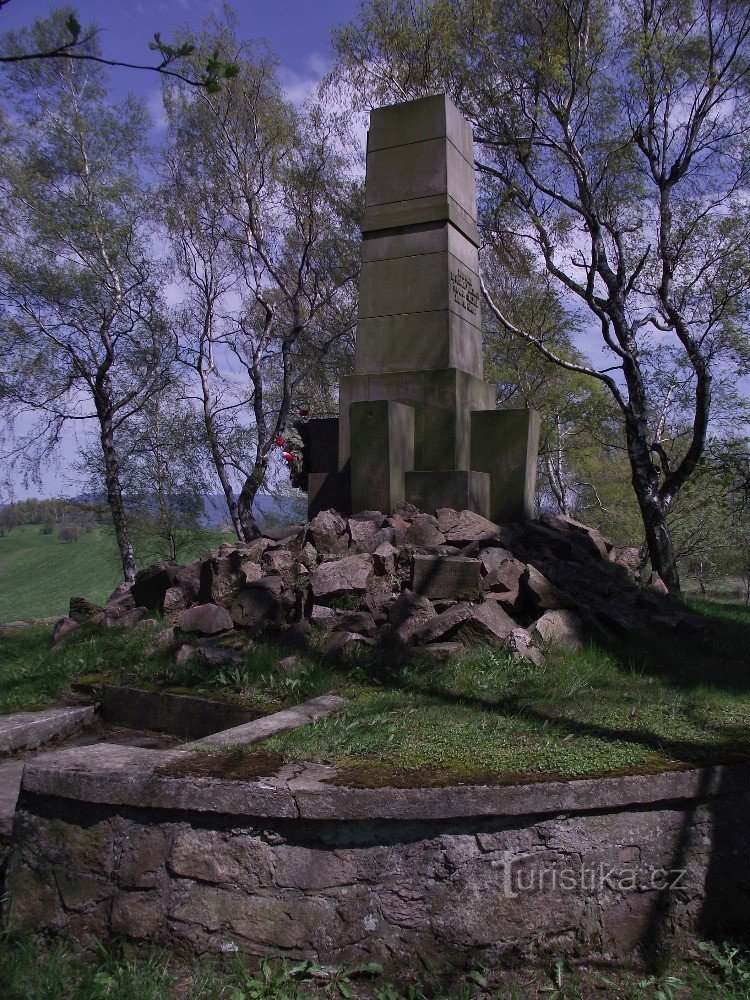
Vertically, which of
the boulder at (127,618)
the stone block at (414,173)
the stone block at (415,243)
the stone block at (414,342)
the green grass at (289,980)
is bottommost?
the green grass at (289,980)

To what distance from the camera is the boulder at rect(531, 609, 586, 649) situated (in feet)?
16.5

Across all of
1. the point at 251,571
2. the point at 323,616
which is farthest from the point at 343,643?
the point at 251,571

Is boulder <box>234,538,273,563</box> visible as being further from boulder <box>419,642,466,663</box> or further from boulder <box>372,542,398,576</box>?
boulder <box>419,642,466,663</box>

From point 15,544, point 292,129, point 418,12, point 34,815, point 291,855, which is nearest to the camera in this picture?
point 291,855

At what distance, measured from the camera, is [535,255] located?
20.3 meters

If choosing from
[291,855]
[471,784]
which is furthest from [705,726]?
[291,855]

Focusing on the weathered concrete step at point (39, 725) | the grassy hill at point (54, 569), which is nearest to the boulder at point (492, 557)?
the weathered concrete step at point (39, 725)

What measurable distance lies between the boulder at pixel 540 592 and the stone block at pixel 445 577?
16.2 inches

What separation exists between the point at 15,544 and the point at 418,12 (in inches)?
798

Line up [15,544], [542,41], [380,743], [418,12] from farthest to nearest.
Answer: [15,544] < [418,12] < [542,41] < [380,743]

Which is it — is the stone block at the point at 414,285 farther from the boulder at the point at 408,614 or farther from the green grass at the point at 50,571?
the green grass at the point at 50,571

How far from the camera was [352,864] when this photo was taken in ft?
9.07

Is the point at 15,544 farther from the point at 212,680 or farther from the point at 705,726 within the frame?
the point at 705,726

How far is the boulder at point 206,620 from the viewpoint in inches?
216
